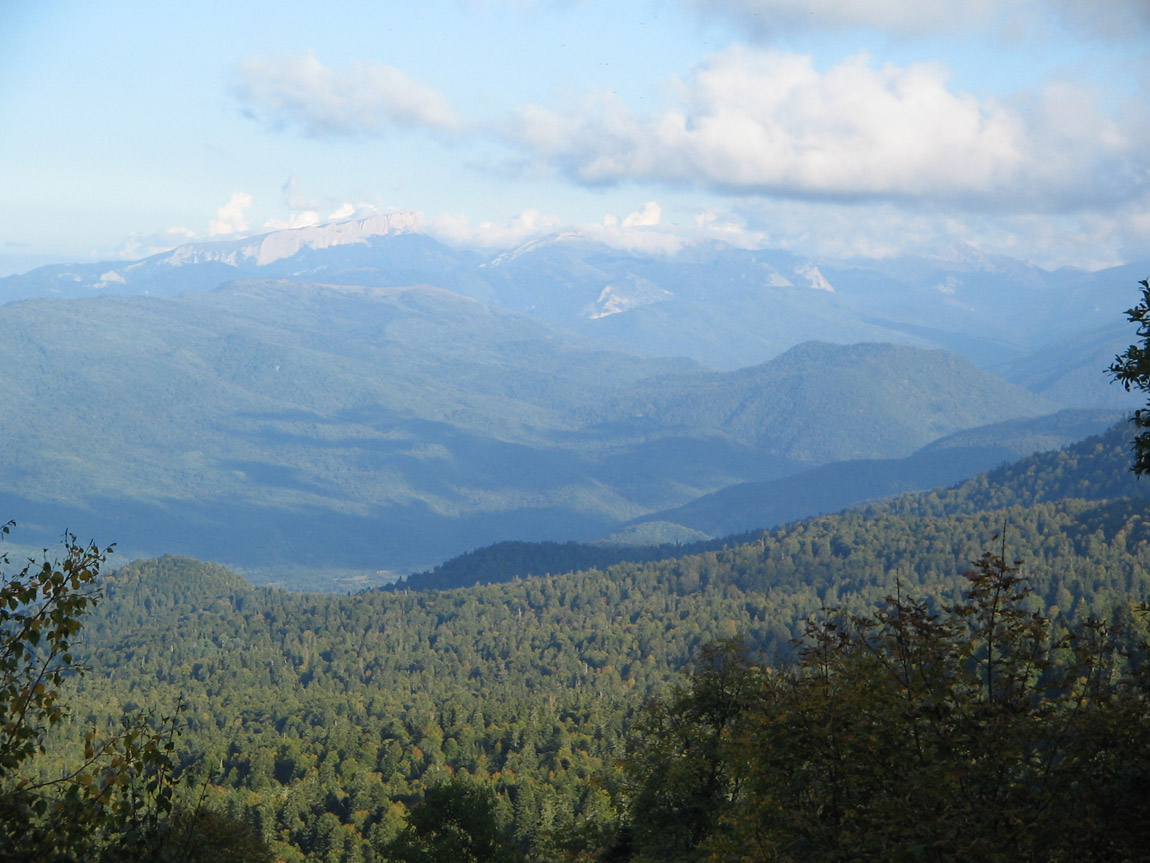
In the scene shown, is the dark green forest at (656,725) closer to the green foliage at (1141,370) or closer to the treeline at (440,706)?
the treeline at (440,706)

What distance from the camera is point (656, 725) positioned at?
38469 millimetres

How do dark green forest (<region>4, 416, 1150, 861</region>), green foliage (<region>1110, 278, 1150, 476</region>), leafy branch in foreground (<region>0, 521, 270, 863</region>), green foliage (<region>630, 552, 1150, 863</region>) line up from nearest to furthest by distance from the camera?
1. leafy branch in foreground (<region>0, 521, 270, 863</region>)
2. green foliage (<region>630, 552, 1150, 863</region>)
3. dark green forest (<region>4, 416, 1150, 861</region>)
4. green foliage (<region>1110, 278, 1150, 476</region>)

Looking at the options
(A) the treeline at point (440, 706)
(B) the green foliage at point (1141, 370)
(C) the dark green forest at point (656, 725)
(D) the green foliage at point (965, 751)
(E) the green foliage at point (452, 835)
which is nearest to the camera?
(D) the green foliage at point (965, 751)

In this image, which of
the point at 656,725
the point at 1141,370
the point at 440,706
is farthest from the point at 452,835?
the point at 440,706

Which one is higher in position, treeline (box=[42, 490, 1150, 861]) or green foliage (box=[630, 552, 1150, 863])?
green foliage (box=[630, 552, 1150, 863])

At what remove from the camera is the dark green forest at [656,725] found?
13328 mm

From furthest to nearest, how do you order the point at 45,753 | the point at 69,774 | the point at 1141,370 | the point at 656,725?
the point at 656,725 < the point at 1141,370 < the point at 45,753 < the point at 69,774

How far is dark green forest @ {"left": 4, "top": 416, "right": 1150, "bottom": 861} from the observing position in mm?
13328

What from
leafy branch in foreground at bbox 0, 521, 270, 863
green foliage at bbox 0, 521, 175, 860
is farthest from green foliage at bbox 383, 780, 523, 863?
green foliage at bbox 0, 521, 175, 860

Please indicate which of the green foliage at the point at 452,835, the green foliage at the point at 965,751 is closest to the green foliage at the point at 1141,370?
the green foliage at the point at 965,751

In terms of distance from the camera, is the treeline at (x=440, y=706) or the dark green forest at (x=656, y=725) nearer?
the dark green forest at (x=656, y=725)

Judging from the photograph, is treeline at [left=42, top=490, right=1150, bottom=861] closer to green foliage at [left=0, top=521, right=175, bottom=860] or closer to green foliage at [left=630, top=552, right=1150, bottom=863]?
green foliage at [left=630, top=552, right=1150, bottom=863]

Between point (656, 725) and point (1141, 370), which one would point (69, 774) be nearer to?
point (1141, 370)

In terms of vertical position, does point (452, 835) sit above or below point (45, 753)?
below
